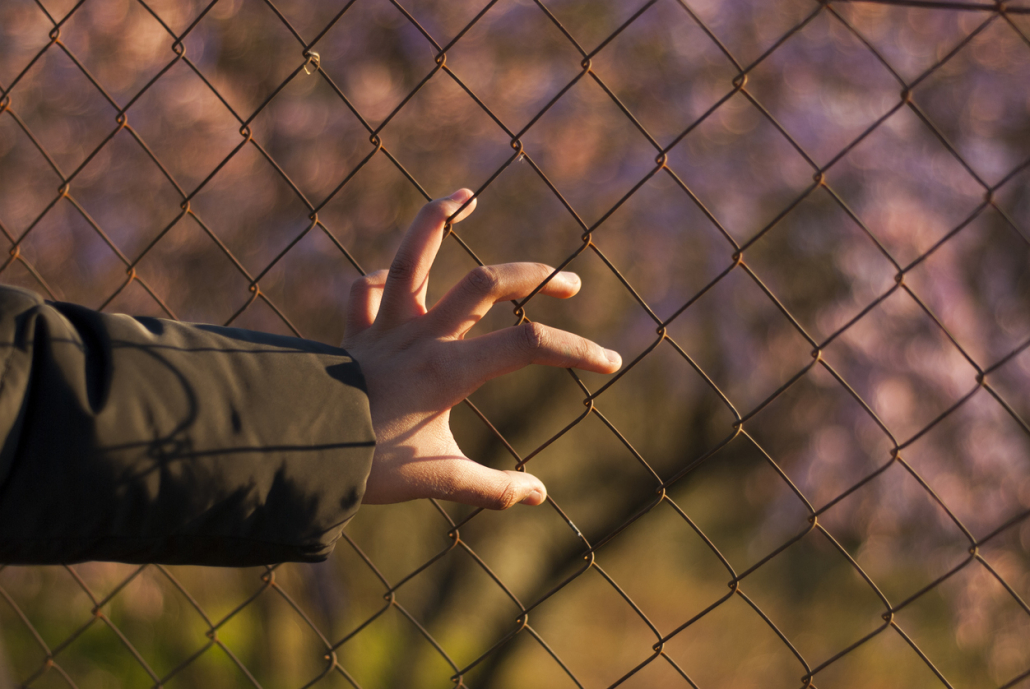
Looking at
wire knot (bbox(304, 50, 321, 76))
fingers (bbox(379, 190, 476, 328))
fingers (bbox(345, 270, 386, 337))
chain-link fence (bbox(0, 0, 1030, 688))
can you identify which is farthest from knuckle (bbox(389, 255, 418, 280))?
chain-link fence (bbox(0, 0, 1030, 688))

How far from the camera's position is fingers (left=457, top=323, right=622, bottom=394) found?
38.5 inches

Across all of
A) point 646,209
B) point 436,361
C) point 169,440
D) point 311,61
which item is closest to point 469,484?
point 436,361

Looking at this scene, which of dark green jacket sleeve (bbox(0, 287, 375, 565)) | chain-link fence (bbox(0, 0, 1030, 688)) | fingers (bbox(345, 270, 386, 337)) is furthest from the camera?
chain-link fence (bbox(0, 0, 1030, 688))

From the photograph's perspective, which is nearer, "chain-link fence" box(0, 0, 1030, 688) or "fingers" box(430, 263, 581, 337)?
"fingers" box(430, 263, 581, 337)

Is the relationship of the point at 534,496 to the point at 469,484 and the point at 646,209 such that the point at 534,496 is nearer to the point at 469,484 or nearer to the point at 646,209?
the point at 469,484

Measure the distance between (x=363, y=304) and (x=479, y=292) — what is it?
8.4 inches

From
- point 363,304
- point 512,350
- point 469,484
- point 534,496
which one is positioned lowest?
point 534,496

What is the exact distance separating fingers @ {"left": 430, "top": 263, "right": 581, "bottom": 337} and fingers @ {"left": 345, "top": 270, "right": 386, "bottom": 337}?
0.14 meters

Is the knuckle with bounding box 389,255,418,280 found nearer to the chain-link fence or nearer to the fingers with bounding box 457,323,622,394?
the fingers with bounding box 457,323,622,394

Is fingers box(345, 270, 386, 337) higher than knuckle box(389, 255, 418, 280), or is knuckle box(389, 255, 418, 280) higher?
knuckle box(389, 255, 418, 280)

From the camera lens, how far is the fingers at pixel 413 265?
40.4 inches

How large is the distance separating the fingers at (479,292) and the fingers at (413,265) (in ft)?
0.13

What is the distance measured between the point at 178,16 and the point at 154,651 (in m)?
3.53

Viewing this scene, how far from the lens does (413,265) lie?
3.36 feet
